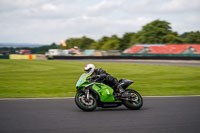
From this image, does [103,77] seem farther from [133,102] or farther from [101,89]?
[133,102]

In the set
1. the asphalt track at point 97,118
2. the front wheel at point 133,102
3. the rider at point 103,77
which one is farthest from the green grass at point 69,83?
the rider at point 103,77

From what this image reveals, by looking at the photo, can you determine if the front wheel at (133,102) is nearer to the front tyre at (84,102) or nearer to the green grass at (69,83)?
the front tyre at (84,102)

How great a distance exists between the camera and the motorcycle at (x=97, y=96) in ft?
24.0

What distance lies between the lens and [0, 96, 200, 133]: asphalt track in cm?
556

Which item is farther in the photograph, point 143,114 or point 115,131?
point 143,114

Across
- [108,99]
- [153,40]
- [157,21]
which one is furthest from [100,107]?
[157,21]

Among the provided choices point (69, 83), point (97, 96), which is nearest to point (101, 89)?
point (97, 96)

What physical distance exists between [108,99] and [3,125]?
2706 mm

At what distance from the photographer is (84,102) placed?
7379 mm

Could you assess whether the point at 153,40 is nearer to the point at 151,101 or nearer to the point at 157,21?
the point at 157,21

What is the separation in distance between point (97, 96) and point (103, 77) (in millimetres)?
495

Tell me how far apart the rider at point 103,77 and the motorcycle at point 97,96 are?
0.10 m

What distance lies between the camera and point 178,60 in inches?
1510

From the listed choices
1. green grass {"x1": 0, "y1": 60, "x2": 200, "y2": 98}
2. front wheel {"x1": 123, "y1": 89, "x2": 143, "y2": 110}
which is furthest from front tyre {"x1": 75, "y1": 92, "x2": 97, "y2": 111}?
green grass {"x1": 0, "y1": 60, "x2": 200, "y2": 98}
